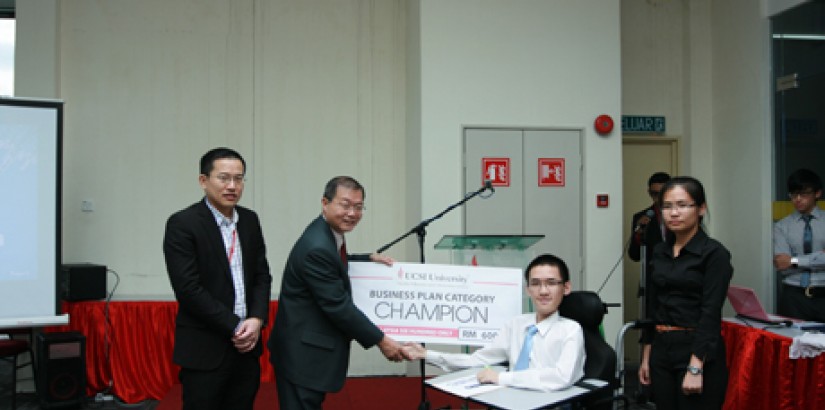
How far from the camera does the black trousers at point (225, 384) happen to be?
9.04 feet

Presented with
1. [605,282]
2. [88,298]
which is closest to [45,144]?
[88,298]

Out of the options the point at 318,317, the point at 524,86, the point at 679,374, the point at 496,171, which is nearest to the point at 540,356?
the point at 679,374

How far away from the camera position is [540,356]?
8.80 ft

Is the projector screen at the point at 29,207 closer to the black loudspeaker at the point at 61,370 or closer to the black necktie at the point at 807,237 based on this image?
the black loudspeaker at the point at 61,370

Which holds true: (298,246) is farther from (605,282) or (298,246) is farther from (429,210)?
(605,282)

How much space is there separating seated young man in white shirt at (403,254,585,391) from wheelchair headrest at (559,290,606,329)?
0.05 m

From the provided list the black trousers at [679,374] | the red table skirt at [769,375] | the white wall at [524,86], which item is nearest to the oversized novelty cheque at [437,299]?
the black trousers at [679,374]

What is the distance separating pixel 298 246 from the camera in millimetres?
2785

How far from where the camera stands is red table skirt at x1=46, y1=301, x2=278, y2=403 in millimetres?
5148

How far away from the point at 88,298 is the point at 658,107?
542 cm

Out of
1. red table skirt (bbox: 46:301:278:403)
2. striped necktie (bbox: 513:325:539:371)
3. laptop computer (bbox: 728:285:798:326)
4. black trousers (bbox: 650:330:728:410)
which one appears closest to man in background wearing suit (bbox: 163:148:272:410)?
striped necktie (bbox: 513:325:539:371)

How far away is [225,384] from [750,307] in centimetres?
331

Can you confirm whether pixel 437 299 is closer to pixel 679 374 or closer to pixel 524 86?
pixel 679 374

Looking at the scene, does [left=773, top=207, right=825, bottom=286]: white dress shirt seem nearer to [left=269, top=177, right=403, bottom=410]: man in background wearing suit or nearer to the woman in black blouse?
the woman in black blouse
